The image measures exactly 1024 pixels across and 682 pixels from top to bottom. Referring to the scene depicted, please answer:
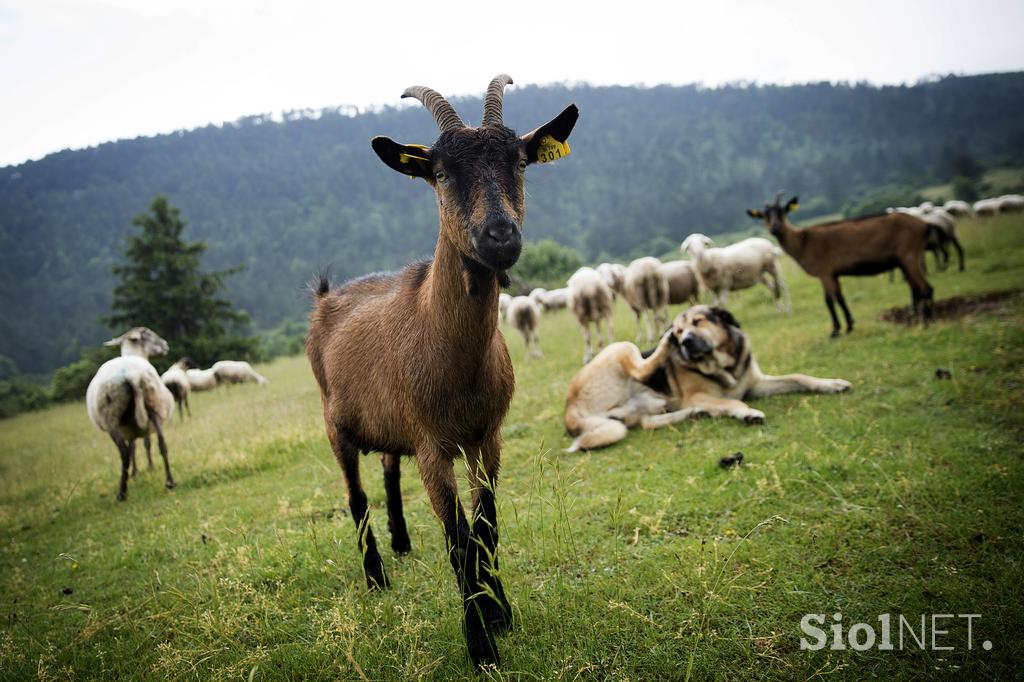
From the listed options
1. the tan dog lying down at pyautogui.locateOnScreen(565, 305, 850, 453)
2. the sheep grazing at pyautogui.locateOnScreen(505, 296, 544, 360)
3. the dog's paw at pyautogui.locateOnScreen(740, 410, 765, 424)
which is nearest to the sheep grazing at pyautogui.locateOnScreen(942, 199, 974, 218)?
the sheep grazing at pyautogui.locateOnScreen(505, 296, 544, 360)

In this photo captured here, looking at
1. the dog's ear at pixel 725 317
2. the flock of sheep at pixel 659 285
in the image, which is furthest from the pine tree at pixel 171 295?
the dog's ear at pixel 725 317

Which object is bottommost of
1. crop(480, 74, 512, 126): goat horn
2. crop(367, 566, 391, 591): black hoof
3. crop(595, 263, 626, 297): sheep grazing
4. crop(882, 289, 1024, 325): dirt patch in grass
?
crop(367, 566, 391, 591): black hoof

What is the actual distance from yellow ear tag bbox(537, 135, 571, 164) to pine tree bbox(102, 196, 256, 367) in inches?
1177

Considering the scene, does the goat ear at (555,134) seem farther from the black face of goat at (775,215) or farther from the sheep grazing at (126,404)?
the black face of goat at (775,215)

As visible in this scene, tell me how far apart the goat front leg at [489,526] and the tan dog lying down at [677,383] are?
11.2ft

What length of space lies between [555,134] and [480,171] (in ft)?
2.45

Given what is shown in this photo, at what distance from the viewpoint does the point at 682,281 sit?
1580 cm

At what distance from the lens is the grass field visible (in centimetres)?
270

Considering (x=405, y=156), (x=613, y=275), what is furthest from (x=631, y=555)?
(x=613, y=275)

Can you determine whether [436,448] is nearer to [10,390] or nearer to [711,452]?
[711,452]

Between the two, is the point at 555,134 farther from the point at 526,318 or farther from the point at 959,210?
the point at 959,210

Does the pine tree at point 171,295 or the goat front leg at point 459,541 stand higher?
the pine tree at point 171,295

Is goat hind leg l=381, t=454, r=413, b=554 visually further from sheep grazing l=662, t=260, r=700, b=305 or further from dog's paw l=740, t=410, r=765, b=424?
sheep grazing l=662, t=260, r=700, b=305

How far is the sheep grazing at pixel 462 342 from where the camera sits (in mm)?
2604
